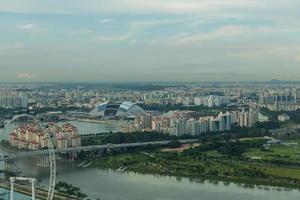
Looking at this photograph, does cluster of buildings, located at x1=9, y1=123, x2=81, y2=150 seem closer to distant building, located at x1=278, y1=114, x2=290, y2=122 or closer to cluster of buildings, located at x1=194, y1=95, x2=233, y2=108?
distant building, located at x1=278, y1=114, x2=290, y2=122

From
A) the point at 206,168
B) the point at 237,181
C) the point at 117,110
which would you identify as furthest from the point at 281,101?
the point at 237,181

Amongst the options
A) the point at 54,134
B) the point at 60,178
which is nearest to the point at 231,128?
the point at 54,134

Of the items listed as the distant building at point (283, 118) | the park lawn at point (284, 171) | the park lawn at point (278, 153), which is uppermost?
the distant building at point (283, 118)

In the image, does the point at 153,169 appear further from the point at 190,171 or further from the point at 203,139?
the point at 203,139

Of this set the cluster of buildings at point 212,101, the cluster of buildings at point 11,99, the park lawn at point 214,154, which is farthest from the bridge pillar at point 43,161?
the cluster of buildings at point 212,101

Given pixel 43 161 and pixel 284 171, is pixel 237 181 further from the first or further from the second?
pixel 43 161

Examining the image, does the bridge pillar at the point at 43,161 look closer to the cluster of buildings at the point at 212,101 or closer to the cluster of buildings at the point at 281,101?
the cluster of buildings at the point at 281,101
